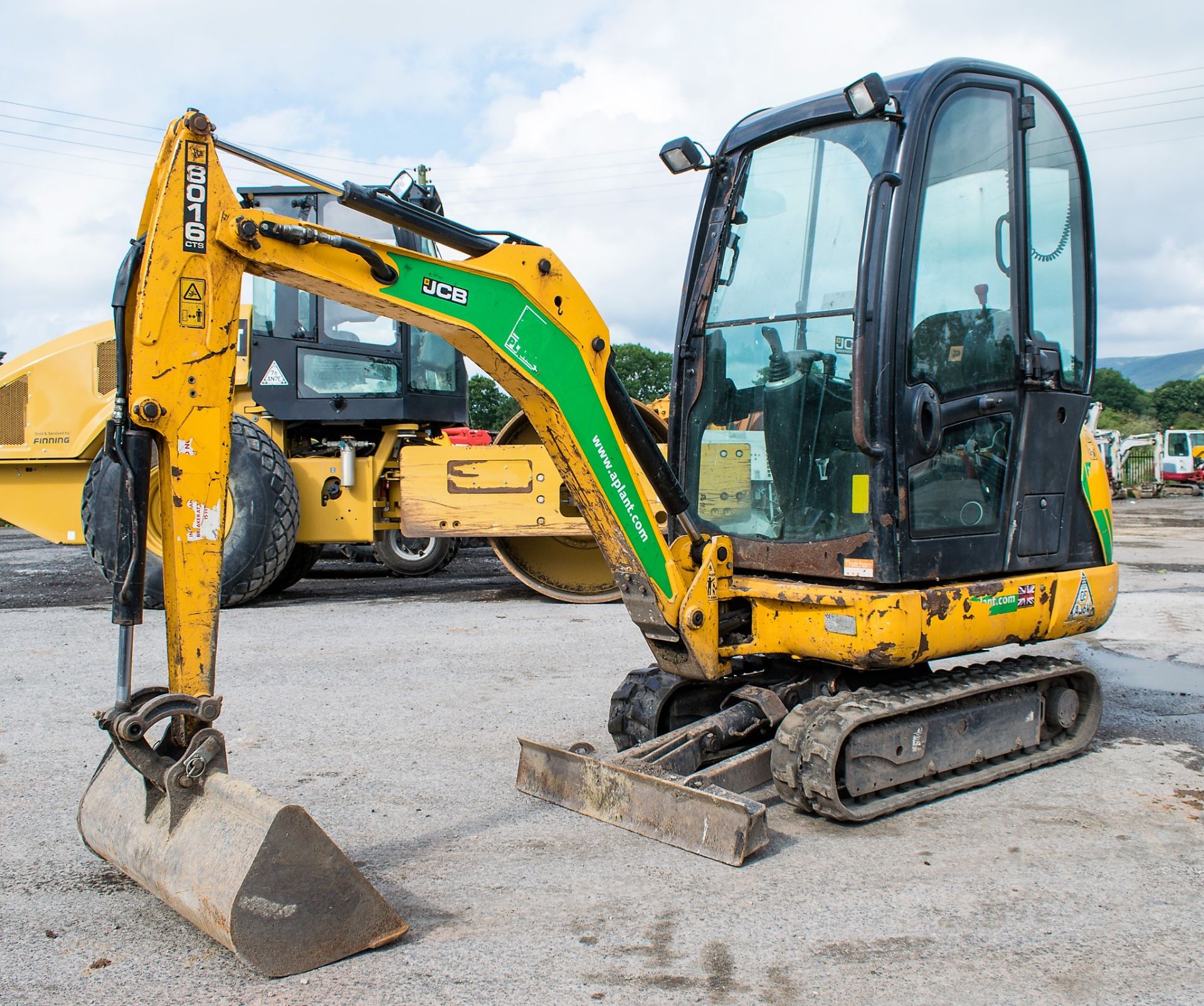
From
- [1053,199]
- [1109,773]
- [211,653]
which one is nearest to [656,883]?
[211,653]

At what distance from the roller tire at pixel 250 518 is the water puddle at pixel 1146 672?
6.26 m

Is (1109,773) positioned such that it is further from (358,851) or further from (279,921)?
(279,921)

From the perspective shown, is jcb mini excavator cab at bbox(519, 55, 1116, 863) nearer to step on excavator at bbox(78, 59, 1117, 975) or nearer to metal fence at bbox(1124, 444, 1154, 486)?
step on excavator at bbox(78, 59, 1117, 975)

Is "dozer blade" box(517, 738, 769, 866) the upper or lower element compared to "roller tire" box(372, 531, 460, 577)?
lower

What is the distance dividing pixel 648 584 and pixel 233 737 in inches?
93.1

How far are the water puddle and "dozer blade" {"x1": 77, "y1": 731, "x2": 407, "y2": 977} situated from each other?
16.7 feet

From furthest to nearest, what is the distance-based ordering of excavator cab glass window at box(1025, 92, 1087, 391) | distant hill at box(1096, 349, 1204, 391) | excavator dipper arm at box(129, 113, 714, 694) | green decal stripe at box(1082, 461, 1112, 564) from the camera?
distant hill at box(1096, 349, 1204, 391) < green decal stripe at box(1082, 461, 1112, 564) < excavator cab glass window at box(1025, 92, 1087, 391) < excavator dipper arm at box(129, 113, 714, 694)

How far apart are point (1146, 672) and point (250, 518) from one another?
681 cm

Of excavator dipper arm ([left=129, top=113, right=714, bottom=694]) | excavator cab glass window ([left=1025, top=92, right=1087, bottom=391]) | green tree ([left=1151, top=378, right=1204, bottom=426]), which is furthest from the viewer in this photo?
green tree ([left=1151, top=378, right=1204, bottom=426])

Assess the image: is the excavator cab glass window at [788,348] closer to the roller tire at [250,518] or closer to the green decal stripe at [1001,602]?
the green decal stripe at [1001,602]

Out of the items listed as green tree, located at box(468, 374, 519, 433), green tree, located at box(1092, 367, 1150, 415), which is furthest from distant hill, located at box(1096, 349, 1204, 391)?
green tree, located at box(468, 374, 519, 433)

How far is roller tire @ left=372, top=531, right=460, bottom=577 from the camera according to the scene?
462 inches

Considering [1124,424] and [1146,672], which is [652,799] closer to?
[1146,672]

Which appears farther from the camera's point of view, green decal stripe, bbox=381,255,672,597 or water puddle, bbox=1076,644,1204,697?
water puddle, bbox=1076,644,1204,697
